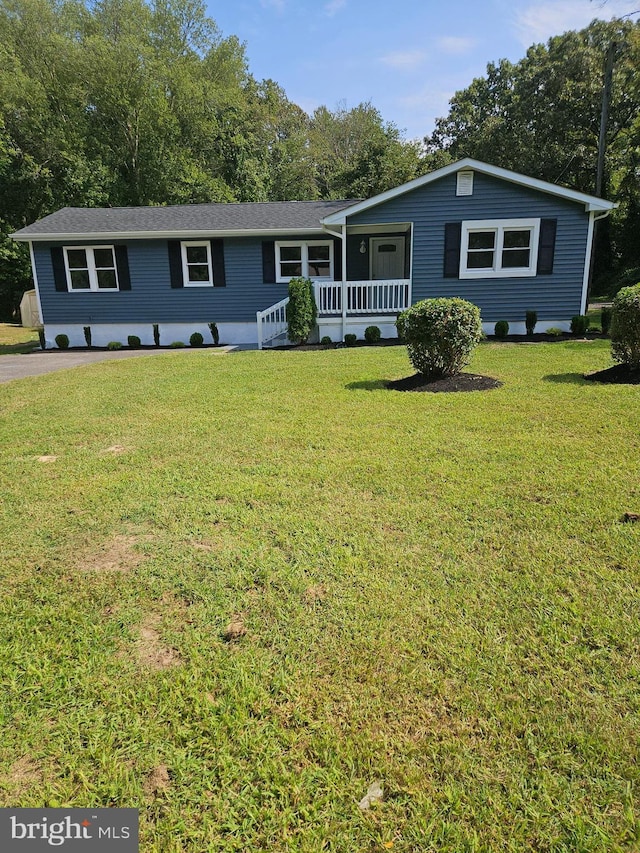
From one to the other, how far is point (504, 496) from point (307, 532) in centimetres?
146

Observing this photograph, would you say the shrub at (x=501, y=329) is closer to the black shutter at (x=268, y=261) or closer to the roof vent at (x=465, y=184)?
the roof vent at (x=465, y=184)

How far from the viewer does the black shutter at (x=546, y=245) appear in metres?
12.5

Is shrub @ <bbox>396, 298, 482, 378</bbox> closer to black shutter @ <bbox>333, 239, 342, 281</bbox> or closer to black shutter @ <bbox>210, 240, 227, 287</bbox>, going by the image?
black shutter @ <bbox>333, 239, 342, 281</bbox>

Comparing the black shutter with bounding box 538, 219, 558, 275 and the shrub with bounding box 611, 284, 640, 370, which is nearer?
the shrub with bounding box 611, 284, 640, 370

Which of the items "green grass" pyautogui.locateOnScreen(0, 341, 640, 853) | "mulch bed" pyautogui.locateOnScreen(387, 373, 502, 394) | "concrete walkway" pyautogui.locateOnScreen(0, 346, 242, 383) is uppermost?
"mulch bed" pyautogui.locateOnScreen(387, 373, 502, 394)

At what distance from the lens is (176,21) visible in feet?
93.8

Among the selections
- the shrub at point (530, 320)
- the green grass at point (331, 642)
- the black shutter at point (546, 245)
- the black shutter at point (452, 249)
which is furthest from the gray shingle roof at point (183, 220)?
the green grass at point (331, 642)

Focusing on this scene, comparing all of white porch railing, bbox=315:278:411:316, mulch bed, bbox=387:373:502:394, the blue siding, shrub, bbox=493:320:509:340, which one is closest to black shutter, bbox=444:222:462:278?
the blue siding

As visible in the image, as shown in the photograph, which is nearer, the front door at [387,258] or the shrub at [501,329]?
the shrub at [501,329]

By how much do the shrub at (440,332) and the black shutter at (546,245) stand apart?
739cm

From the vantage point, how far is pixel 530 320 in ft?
42.4

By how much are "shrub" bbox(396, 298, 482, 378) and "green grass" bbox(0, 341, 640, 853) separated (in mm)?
2402

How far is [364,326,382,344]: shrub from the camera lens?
12.7m

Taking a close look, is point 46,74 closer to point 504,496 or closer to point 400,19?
point 400,19
